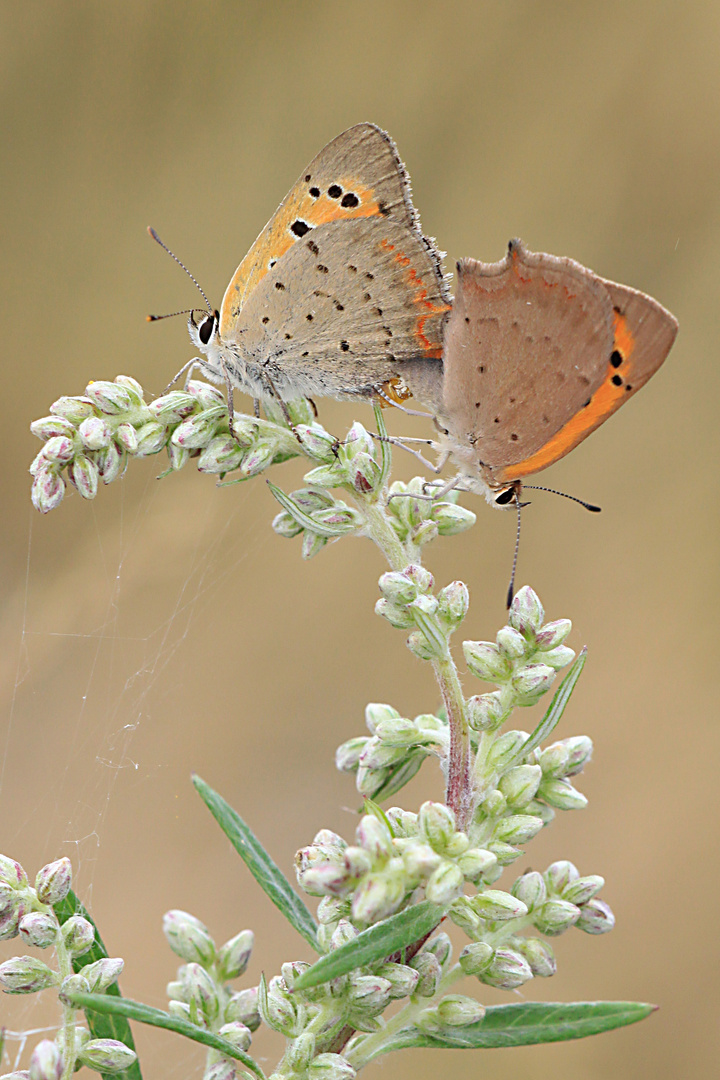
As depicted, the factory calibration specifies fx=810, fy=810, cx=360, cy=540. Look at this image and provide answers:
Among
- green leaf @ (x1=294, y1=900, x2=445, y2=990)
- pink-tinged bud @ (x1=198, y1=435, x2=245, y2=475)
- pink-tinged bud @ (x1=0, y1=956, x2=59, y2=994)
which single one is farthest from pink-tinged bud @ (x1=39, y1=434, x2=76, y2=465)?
green leaf @ (x1=294, y1=900, x2=445, y2=990)

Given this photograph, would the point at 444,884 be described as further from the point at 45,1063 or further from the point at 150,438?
the point at 150,438

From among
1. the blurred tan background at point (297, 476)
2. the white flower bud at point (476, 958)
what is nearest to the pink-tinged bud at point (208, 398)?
the white flower bud at point (476, 958)

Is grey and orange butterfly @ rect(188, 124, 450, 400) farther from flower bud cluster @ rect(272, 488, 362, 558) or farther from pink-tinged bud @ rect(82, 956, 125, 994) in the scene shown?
pink-tinged bud @ rect(82, 956, 125, 994)

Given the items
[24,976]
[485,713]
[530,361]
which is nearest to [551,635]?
[485,713]

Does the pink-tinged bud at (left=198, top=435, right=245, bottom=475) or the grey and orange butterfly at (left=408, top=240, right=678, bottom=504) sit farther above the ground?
the grey and orange butterfly at (left=408, top=240, right=678, bottom=504)

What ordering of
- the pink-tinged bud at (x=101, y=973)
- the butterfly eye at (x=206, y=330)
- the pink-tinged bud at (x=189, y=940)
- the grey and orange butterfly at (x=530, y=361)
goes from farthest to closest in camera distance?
the butterfly eye at (x=206, y=330) → the grey and orange butterfly at (x=530, y=361) → the pink-tinged bud at (x=189, y=940) → the pink-tinged bud at (x=101, y=973)

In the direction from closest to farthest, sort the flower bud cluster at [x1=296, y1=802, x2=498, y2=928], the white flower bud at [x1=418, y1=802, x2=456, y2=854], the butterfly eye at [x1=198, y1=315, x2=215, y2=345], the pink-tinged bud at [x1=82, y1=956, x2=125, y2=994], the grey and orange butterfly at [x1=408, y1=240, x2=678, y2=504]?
the flower bud cluster at [x1=296, y1=802, x2=498, y2=928] < the white flower bud at [x1=418, y1=802, x2=456, y2=854] < the pink-tinged bud at [x1=82, y1=956, x2=125, y2=994] < the grey and orange butterfly at [x1=408, y1=240, x2=678, y2=504] < the butterfly eye at [x1=198, y1=315, x2=215, y2=345]

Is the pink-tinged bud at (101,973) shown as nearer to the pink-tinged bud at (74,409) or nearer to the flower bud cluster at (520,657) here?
the flower bud cluster at (520,657)
